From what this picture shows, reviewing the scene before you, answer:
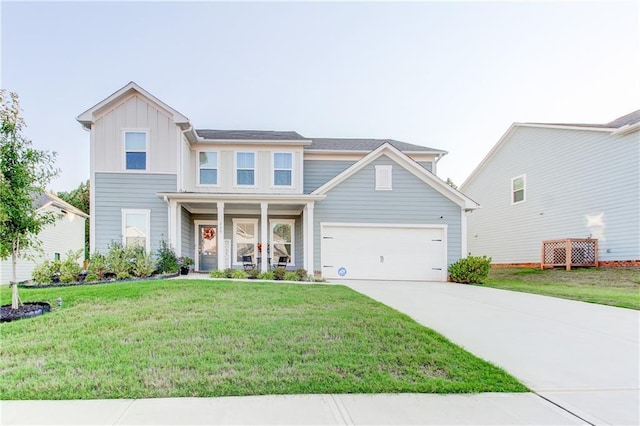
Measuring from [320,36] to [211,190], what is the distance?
24.3 feet

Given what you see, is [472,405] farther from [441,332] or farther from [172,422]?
[172,422]

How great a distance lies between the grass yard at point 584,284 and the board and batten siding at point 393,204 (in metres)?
2.88

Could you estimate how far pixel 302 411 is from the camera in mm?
2979

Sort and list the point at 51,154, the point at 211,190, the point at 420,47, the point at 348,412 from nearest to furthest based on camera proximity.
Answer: the point at 348,412 < the point at 51,154 < the point at 420,47 < the point at 211,190

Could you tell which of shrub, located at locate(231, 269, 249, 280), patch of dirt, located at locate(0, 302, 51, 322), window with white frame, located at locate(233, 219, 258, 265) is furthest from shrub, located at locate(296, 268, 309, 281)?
patch of dirt, located at locate(0, 302, 51, 322)

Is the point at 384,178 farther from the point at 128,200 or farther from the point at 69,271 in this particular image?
the point at 69,271

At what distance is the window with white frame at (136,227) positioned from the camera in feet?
40.0

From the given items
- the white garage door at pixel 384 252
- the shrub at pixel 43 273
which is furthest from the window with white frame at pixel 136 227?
the white garage door at pixel 384 252

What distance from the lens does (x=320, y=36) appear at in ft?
43.3

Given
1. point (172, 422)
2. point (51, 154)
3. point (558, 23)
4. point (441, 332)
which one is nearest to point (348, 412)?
point (172, 422)

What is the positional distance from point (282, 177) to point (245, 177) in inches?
60.4

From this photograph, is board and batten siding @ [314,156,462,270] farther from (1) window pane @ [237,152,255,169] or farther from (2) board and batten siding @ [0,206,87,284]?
(2) board and batten siding @ [0,206,87,284]

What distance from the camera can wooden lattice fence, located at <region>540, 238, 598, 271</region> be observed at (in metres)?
13.4

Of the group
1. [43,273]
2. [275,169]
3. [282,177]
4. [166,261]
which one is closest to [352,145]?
[282,177]
